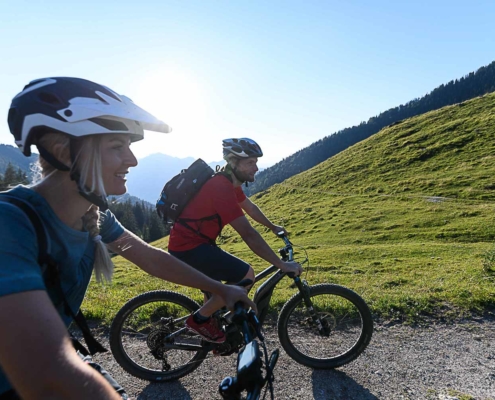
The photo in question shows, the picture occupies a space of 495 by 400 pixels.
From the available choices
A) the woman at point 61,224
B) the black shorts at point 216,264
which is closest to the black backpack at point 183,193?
the black shorts at point 216,264

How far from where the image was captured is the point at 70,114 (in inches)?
72.1

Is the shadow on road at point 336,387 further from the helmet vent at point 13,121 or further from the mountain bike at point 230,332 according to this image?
the helmet vent at point 13,121

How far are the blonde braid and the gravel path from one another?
2.51m

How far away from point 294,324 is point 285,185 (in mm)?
67006

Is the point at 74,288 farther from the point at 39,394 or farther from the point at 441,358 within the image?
the point at 441,358

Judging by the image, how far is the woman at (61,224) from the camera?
1.18 metres

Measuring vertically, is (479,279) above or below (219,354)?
below

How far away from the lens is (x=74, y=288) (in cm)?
195

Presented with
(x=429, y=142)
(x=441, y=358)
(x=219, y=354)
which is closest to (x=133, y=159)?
(x=219, y=354)

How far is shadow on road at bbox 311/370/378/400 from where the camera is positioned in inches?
153

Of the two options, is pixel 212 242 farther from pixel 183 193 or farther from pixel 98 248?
pixel 98 248

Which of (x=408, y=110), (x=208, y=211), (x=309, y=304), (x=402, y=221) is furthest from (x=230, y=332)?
(x=408, y=110)

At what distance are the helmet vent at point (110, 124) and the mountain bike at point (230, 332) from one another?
9.99ft

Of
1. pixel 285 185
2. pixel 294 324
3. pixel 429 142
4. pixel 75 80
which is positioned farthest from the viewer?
pixel 285 185
